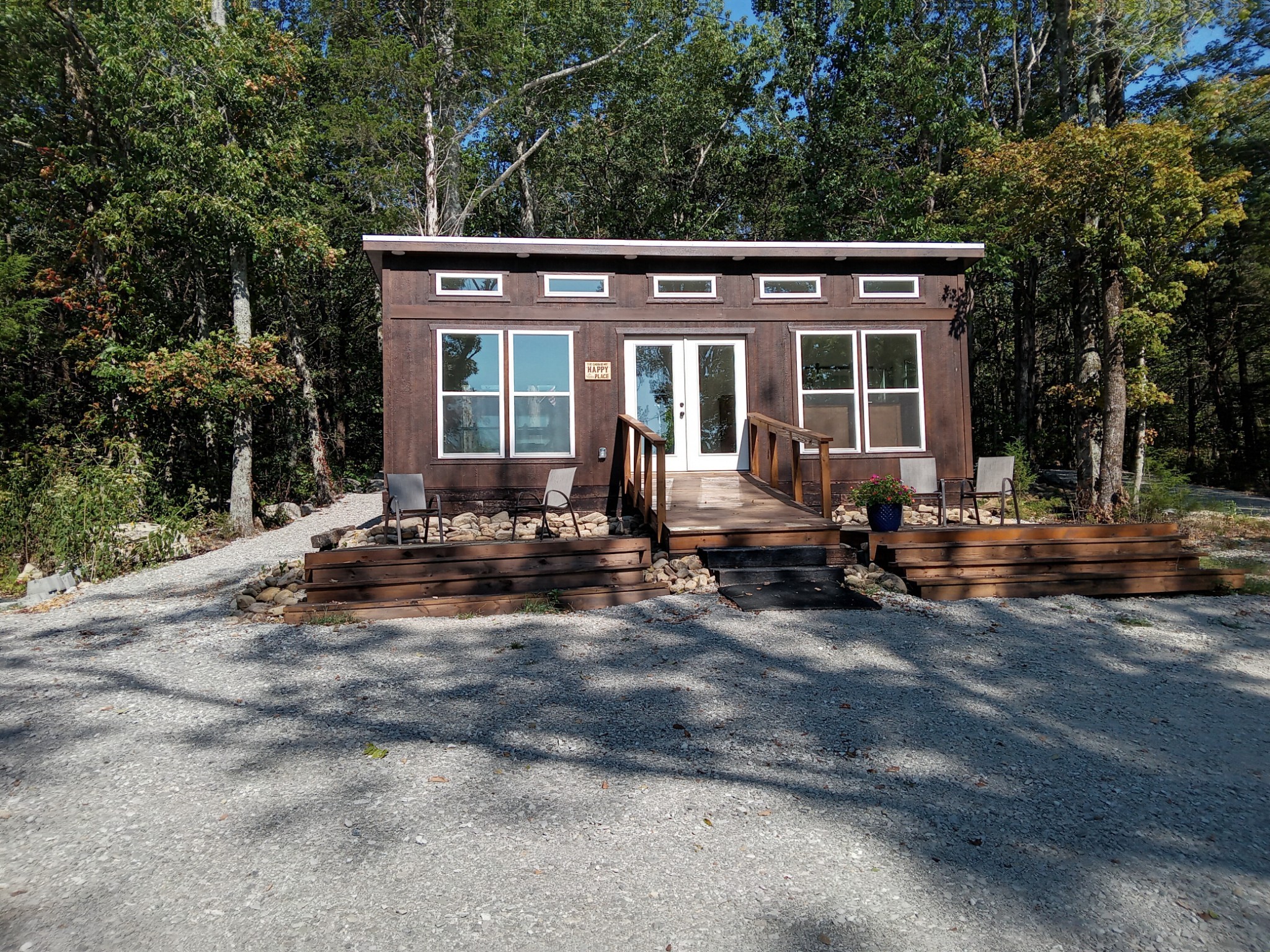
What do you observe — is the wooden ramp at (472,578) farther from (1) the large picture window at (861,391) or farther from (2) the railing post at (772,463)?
(1) the large picture window at (861,391)

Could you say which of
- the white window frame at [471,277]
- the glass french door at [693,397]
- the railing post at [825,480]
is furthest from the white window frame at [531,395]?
the railing post at [825,480]

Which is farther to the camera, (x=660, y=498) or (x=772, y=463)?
(x=772, y=463)

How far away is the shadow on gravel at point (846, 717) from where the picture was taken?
2748mm

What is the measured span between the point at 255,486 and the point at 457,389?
7.84m

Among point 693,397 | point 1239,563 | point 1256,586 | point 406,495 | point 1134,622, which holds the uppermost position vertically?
point 693,397

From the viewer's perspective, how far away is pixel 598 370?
9367 millimetres

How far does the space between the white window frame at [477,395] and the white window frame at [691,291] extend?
2158 millimetres

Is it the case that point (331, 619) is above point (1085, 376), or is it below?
below

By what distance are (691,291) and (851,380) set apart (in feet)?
8.07

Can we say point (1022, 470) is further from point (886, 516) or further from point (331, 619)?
point (331, 619)

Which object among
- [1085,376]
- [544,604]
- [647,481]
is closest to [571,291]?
[647,481]

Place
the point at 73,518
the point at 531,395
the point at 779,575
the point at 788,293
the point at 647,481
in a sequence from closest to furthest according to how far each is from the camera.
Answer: the point at 779,575 < the point at 647,481 < the point at 73,518 < the point at 531,395 < the point at 788,293

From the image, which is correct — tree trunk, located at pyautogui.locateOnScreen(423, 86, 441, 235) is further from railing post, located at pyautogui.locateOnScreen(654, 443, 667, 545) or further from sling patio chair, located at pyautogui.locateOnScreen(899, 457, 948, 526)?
sling patio chair, located at pyautogui.locateOnScreen(899, 457, 948, 526)

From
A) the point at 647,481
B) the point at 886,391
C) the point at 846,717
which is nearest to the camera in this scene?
the point at 846,717
